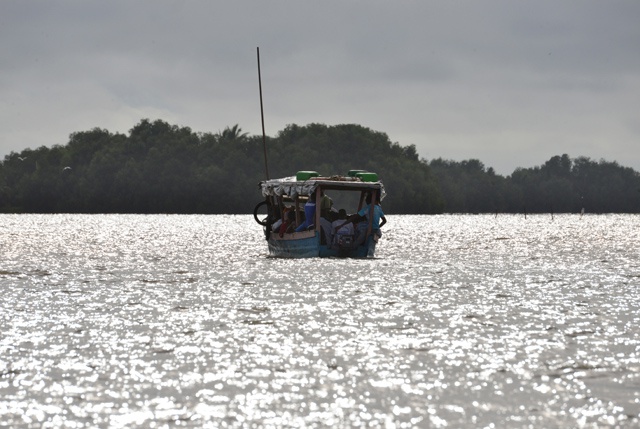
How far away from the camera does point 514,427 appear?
8133 mm

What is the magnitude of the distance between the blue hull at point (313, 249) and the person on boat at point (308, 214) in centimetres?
35

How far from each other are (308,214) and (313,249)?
112 cm

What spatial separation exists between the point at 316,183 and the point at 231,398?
21746 millimetres

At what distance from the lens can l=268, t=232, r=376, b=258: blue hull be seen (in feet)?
105

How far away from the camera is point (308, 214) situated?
31.7 m

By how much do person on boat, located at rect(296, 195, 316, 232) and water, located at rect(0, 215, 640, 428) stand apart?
21.1ft

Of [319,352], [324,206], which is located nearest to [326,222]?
[324,206]

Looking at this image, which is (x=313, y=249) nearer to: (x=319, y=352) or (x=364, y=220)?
(x=364, y=220)

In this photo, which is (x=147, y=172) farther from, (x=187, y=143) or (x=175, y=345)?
(x=175, y=345)

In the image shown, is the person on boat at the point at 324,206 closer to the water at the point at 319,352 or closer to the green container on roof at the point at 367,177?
the green container on roof at the point at 367,177

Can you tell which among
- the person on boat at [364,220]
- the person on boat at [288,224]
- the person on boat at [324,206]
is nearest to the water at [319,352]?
the person on boat at [364,220]

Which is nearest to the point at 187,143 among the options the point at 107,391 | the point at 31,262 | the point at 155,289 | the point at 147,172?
the point at 147,172

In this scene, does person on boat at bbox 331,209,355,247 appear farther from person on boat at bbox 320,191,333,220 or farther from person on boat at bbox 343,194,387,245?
person on boat at bbox 320,191,333,220

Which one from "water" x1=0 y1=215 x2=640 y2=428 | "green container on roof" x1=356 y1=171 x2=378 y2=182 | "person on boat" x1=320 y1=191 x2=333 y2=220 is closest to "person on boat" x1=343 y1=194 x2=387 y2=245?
"person on boat" x1=320 y1=191 x2=333 y2=220
